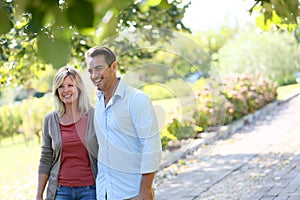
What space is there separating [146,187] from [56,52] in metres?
2.33

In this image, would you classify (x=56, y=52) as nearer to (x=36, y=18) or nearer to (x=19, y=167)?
(x=36, y=18)

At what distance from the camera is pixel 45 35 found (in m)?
1.85

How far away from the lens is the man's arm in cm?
397

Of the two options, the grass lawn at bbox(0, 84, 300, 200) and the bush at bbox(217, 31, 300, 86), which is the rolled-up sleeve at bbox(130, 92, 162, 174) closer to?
the grass lawn at bbox(0, 84, 300, 200)

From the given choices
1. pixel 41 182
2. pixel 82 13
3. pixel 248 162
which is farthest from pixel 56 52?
pixel 248 162

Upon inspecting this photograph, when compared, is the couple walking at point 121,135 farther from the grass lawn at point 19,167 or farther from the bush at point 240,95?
the bush at point 240,95

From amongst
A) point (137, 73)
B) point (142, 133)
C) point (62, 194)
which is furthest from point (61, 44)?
point (62, 194)

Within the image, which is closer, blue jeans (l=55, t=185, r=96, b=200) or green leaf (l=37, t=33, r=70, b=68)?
green leaf (l=37, t=33, r=70, b=68)

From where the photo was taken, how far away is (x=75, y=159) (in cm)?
484

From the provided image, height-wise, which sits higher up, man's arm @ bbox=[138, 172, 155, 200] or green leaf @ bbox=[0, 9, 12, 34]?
green leaf @ bbox=[0, 9, 12, 34]

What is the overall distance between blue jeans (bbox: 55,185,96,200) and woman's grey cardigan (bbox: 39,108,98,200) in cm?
5

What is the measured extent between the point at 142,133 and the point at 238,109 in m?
12.4

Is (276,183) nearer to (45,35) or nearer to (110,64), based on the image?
(110,64)

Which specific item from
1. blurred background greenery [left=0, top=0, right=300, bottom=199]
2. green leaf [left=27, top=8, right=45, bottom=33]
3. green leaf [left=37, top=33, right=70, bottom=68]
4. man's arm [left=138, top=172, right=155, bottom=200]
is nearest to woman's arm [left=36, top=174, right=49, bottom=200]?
blurred background greenery [left=0, top=0, right=300, bottom=199]
